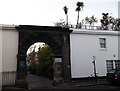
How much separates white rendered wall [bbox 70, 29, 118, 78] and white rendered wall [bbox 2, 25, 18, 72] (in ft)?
19.7

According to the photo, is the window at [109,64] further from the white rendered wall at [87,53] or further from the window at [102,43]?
the window at [102,43]

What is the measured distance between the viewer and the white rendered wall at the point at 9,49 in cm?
2275

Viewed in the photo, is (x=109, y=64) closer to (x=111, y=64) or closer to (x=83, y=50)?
(x=111, y=64)

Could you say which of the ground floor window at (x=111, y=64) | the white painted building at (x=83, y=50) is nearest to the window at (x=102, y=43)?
the white painted building at (x=83, y=50)

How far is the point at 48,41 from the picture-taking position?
2417cm

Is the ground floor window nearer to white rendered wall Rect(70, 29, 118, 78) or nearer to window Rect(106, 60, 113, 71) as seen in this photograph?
window Rect(106, 60, 113, 71)

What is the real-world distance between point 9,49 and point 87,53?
840 cm

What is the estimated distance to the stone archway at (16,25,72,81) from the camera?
2294 centimetres

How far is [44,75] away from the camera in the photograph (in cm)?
3203

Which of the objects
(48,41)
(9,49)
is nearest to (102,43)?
(48,41)

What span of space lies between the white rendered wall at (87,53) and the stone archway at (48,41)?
2.92 feet

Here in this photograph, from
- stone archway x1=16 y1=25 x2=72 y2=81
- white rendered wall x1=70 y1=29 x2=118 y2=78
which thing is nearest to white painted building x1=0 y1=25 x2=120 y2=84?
white rendered wall x1=70 y1=29 x2=118 y2=78

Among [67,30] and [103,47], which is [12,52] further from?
[103,47]

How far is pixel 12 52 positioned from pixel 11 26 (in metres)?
2.46
